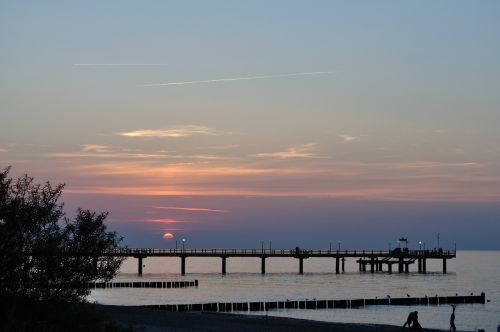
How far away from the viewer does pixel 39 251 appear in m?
25.4

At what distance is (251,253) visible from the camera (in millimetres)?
140750

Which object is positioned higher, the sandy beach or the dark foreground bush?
the dark foreground bush

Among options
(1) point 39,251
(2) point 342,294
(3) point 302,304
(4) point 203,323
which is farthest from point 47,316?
(2) point 342,294

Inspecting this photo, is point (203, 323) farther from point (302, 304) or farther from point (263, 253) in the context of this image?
point (263, 253)

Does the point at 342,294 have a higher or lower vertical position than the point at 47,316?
lower

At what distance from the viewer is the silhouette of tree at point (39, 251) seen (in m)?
23.2

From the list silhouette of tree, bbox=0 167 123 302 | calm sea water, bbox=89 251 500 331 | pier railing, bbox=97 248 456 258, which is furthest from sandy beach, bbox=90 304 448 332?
pier railing, bbox=97 248 456 258

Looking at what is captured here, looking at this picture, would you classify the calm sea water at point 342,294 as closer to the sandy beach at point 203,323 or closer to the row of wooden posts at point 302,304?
the row of wooden posts at point 302,304

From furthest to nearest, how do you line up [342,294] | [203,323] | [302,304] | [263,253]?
[263,253]
[342,294]
[302,304]
[203,323]

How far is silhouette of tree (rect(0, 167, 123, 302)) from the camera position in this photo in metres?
23.2

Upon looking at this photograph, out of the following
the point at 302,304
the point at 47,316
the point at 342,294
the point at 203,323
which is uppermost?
the point at 47,316

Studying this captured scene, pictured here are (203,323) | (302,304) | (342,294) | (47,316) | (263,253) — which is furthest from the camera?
(263,253)

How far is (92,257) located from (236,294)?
73.1 m

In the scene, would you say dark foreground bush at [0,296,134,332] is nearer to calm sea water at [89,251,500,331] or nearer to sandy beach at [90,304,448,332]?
sandy beach at [90,304,448,332]
